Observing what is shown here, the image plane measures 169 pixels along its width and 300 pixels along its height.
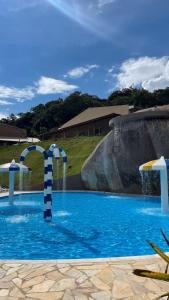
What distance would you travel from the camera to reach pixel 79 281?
5.55m

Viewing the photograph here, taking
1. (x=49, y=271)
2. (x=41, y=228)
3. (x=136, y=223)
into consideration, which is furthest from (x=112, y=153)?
(x=49, y=271)

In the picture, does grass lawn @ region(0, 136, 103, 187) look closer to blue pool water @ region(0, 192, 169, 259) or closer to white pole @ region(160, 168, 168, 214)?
blue pool water @ region(0, 192, 169, 259)

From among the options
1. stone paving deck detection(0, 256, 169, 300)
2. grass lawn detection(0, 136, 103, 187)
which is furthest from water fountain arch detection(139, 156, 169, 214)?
grass lawn detection(0, 136, 103, 187)

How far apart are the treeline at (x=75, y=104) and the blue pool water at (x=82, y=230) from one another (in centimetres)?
5025

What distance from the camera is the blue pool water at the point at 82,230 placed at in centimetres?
852

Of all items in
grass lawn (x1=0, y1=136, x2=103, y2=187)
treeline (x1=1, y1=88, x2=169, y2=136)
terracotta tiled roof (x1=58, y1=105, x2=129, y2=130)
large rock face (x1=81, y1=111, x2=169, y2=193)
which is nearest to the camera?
large rock face (x1=81, y1=111, x2=169, y2=193)

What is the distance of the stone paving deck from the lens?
199 inches

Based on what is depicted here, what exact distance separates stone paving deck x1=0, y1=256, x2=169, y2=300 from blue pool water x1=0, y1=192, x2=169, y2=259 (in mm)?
1718

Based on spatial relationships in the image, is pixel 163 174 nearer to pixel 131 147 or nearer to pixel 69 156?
pixel 131 147

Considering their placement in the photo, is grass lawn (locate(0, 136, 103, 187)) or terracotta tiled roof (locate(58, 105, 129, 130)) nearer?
grass lawn (locate(0, 136, 103, 187))

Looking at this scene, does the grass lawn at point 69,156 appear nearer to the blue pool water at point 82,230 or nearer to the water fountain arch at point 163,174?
the blue pool water at point 82,230

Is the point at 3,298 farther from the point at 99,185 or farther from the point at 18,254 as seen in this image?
the point at 99,185

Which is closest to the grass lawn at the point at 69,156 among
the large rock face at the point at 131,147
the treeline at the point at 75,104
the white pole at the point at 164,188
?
the large rock face at the point at 131,147

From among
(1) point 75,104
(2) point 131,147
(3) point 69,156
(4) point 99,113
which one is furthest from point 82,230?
(1) point 75,104
